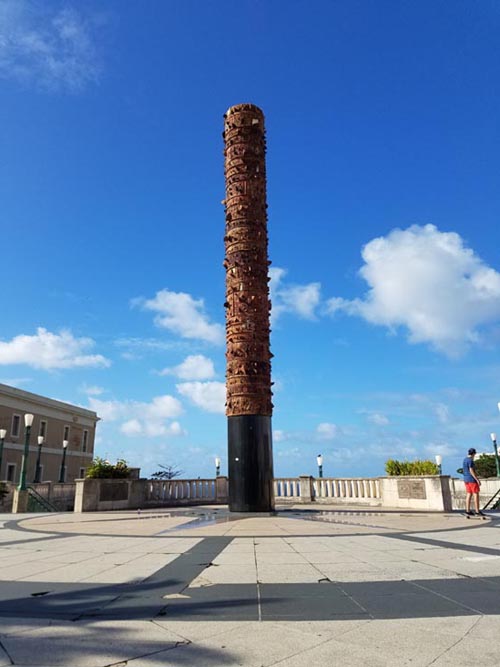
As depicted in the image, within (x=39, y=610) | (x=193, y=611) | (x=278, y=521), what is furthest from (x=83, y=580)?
(x=278, y=521)

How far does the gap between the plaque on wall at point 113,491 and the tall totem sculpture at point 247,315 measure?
5.94m

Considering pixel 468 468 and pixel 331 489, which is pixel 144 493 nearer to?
pixel 331 489

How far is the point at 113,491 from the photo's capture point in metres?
20.6

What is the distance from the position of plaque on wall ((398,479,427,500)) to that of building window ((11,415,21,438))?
39464mm

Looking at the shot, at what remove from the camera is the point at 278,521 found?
14.5 m

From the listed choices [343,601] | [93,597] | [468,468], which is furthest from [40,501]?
[343,601]

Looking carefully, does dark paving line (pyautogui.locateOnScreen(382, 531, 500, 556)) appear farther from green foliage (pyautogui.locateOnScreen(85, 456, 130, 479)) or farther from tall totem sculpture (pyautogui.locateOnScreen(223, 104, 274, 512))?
green foliage (pyautogui.locateOnScreen(85, 456, 130, 479))

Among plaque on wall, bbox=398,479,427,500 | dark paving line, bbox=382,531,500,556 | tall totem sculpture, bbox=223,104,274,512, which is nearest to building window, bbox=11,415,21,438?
tall totem sculpture, bbox=223,104,274,512

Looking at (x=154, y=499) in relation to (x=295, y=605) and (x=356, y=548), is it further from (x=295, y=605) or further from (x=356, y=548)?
(x=295, y=605)

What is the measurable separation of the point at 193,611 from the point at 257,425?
12.6 metres

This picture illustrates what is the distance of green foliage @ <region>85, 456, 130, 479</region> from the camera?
20.6 m

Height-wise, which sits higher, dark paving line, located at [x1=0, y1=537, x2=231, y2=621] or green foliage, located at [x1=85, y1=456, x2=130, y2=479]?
green foliage, located at [x1=85, y1=456, x2=130, y2=479]

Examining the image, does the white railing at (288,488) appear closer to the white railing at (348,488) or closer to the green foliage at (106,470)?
the white railing at (348,488)

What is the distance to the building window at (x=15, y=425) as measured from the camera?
47.4 meters
